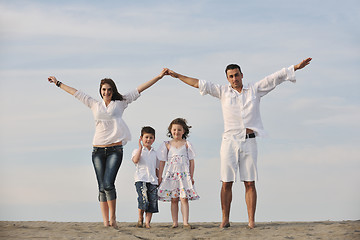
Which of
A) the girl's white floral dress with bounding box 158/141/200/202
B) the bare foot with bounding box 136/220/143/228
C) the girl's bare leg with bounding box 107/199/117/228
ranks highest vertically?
the girl's white floral dress with bounding box 158/141/200/202

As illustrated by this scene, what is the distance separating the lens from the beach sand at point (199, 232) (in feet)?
26.0

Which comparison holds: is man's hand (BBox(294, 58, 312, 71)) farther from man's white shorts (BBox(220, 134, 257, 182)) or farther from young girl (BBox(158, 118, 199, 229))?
young girl (BBox(158, 118, 199, 229))

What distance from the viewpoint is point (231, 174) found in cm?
830

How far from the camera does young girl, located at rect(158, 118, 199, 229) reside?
8.56m

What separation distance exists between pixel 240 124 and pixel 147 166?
184 centimetres

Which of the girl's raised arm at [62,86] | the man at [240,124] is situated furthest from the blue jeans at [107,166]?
the man at [240,124]

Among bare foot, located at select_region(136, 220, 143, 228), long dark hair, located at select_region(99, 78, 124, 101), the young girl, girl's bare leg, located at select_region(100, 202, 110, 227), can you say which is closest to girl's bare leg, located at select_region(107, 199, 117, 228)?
girl's bare leg, located at select_region(100, 202, 110, 227)

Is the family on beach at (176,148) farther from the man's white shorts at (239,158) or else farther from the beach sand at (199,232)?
the beach sand at (199,232)

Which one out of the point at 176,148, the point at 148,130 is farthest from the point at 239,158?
the point at 148,130

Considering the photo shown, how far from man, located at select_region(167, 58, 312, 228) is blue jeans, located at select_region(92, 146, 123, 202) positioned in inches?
69.3

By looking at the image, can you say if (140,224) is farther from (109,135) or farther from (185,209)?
(109,135)

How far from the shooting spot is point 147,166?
349 inches

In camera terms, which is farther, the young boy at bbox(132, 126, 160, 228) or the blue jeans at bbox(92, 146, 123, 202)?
the young boy at bbox(132, 126, 160, 228)

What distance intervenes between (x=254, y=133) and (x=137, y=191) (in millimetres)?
2320
